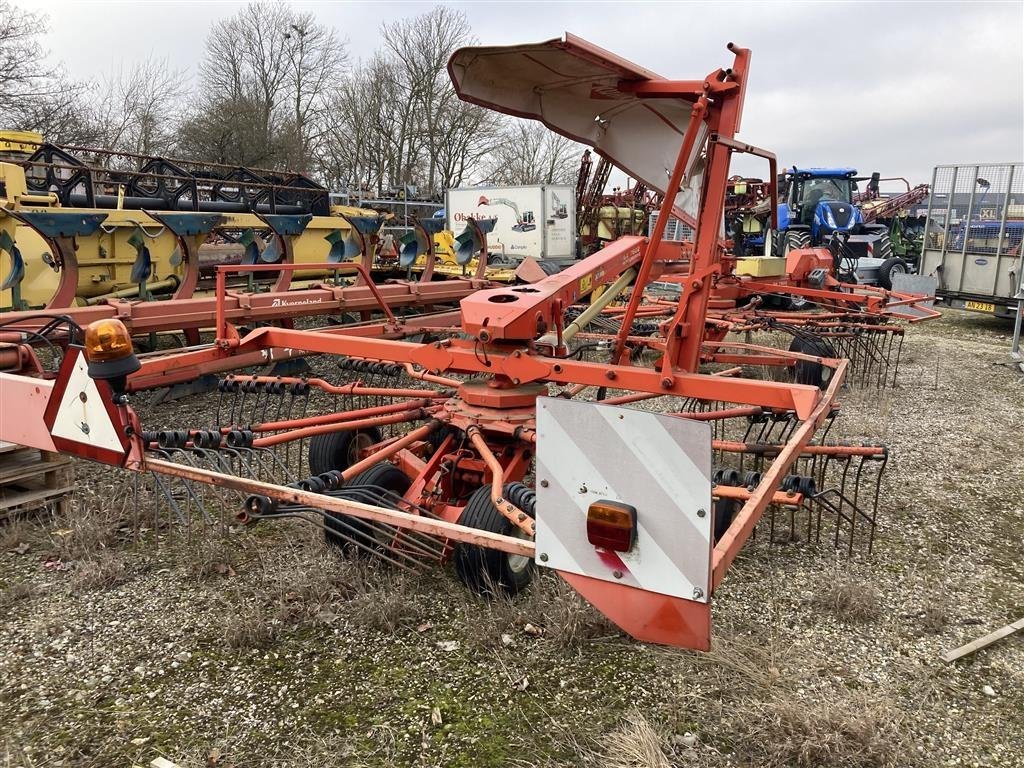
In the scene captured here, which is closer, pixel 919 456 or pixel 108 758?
pixel 108 758

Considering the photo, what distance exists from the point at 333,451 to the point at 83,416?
4.63 feet

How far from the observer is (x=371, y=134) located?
27953 millimetres

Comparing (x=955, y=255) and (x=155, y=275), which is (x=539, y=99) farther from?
(x=955, y=255)

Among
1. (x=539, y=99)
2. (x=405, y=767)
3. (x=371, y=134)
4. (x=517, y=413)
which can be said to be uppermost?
(x=371, y=134)

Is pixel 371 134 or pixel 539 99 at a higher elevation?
pixel 371 134

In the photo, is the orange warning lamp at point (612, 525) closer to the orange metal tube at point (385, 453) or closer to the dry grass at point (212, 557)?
the orange metal tube at point (385, 453)

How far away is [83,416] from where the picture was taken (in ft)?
8.67

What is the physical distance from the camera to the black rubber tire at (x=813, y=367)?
6434 mm

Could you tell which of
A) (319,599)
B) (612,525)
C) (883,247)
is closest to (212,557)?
(319,599)

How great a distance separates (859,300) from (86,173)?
24.7 feet

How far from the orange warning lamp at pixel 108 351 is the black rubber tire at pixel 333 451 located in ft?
4.82

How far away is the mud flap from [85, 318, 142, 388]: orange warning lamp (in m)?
1.51

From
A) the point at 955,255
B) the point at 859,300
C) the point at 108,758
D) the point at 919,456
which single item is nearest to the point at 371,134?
the point at 955,255

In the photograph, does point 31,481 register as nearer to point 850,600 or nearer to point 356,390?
point 356,390
